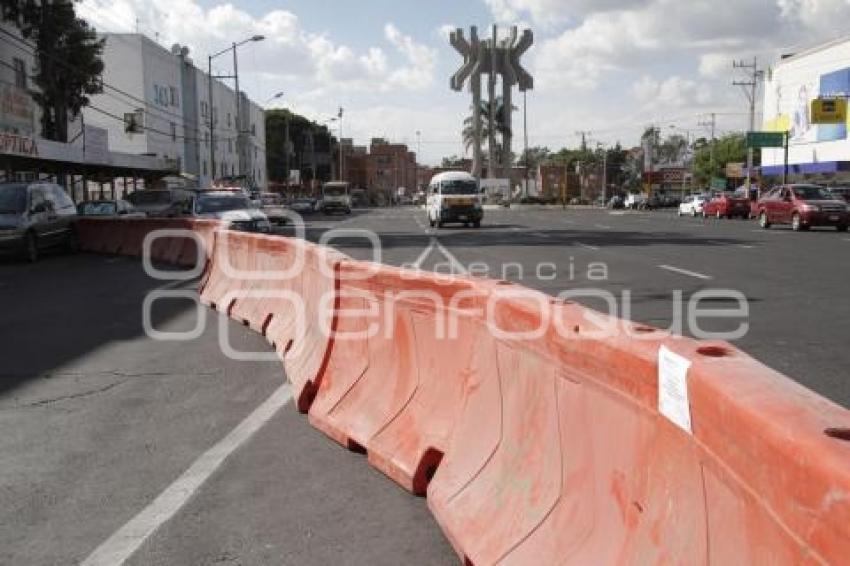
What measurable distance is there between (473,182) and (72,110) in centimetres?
1774

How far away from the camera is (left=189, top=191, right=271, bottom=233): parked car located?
84.5ft

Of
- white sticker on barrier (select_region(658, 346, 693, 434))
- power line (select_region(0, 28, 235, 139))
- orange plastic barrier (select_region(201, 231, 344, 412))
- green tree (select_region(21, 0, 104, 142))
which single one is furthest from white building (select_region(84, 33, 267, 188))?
white sticker on barrier (select_region(658, 346, 693, 434))

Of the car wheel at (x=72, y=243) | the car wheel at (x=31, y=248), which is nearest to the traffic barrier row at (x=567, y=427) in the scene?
the car wheel at (x=31, y=248)

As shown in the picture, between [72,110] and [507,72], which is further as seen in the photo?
[507,72]

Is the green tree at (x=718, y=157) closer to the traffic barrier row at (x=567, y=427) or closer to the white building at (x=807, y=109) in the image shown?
the white building at (x=807, y=109)

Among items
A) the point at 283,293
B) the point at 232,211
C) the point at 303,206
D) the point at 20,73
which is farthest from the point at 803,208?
the point at 303,206

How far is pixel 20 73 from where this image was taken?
37844 mm

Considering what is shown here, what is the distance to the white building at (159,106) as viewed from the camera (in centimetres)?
5997

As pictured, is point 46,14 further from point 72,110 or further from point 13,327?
point 13,327

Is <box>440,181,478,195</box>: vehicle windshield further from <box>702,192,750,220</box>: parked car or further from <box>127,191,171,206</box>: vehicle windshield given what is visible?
<box>702,192,750,220</box>: parked car

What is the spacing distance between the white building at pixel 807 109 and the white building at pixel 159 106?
128 feet

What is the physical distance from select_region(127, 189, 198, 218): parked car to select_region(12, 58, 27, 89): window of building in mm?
6203

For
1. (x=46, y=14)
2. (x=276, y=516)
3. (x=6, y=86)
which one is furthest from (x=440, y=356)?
(x=46, y=14)

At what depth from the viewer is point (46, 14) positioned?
38.3 m
